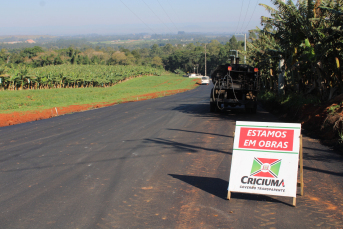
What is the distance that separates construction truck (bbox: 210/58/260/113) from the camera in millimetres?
18094

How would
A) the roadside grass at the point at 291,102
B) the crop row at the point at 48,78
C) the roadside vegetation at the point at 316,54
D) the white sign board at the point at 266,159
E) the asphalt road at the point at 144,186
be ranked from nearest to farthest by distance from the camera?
the asphalt road at the point at 144,186 → the white sign board at the point at 266,159 → the roadside vegetation at the point at 316,54 → the roadside grass at the point at 291,102 → the crop row at the point at 48,78

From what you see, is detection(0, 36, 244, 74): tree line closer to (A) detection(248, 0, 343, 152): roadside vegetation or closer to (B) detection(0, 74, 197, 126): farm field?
(B) detection(0, 74, 197, 126): farm field

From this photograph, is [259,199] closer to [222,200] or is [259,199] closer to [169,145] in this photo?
[222,200]

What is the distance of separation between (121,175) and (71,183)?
3.58ft

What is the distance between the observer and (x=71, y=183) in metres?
6.93

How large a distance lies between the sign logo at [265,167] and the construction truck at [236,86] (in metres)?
12.0

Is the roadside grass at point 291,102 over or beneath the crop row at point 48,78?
over

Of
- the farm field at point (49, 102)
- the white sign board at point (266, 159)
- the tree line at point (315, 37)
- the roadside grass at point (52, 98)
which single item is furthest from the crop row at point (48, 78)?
the white sign board at point (266, 159)

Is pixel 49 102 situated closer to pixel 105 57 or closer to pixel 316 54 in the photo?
pixel 316 54

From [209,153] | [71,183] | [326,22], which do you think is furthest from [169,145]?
[326,22]

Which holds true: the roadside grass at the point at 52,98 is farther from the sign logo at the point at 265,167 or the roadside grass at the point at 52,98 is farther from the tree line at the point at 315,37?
the sign logo at the point at 265,167

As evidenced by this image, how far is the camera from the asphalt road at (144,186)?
5.09 metres

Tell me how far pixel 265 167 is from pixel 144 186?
7.86ft

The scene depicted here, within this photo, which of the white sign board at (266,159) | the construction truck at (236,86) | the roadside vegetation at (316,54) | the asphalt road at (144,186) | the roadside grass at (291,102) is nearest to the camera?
the asphalt road at (144,186)
